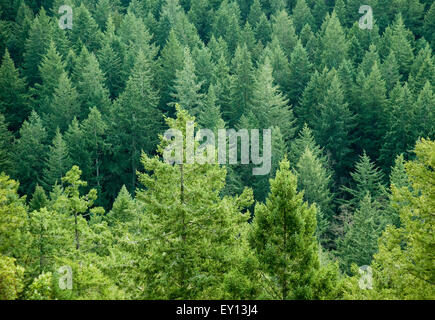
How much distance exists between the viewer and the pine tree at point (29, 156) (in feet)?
145

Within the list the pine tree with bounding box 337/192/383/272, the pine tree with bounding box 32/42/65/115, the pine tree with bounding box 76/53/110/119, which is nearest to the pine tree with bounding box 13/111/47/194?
the pine tree with bounding box 76/53/110/119

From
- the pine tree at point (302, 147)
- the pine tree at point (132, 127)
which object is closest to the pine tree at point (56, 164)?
the pine tree at point (132, 127)

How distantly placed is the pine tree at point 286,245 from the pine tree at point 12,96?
46749mm

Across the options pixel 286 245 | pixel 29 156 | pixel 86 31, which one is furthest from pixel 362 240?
pixel 86 31

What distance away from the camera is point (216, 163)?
576 inches

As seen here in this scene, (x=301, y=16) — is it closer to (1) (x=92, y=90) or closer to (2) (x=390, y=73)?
(2) (x=390, y=73)

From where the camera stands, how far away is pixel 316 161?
123ft

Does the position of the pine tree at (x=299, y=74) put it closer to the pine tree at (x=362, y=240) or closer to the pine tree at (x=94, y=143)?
the pine tree at (x=94, y=143)

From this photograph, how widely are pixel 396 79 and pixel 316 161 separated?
60.1 ft

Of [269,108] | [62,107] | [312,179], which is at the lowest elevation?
[312,179]

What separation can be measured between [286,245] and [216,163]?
11.3ft

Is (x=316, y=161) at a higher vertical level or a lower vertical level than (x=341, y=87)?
lower
